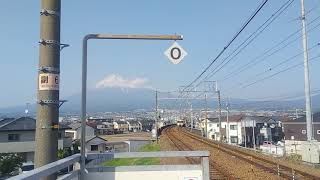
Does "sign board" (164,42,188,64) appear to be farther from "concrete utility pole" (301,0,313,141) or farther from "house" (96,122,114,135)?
"house" (96,122,114,135)

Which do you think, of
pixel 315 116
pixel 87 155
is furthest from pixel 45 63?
pixel 315 116

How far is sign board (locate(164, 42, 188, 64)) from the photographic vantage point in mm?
6480

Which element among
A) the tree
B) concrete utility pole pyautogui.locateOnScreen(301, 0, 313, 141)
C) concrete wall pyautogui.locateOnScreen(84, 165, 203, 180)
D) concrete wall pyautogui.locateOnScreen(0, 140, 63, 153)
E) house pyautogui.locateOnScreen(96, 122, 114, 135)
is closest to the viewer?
concrete wall pyautogui.locateOnScreen(84, 165, 203, 180)

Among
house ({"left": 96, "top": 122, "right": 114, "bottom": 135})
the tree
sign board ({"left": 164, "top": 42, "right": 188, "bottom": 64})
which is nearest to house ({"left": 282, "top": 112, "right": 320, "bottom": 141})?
the tree

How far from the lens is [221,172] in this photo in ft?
51.3

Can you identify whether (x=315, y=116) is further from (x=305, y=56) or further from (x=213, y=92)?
(x=305, y=56)

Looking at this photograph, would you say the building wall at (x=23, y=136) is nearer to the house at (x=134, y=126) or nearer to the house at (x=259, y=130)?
the house at (x=259, y=130)

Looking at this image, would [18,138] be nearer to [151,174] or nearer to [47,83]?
[151,174]

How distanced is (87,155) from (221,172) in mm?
10346

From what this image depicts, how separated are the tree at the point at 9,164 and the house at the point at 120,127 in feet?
318

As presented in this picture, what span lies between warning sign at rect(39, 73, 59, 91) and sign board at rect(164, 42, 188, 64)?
5.97 feet

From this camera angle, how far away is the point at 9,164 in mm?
33031

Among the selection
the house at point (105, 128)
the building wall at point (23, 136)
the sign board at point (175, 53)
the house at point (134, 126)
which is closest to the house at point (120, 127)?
the house at point (134, 126)

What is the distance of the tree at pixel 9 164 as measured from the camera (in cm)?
3250
